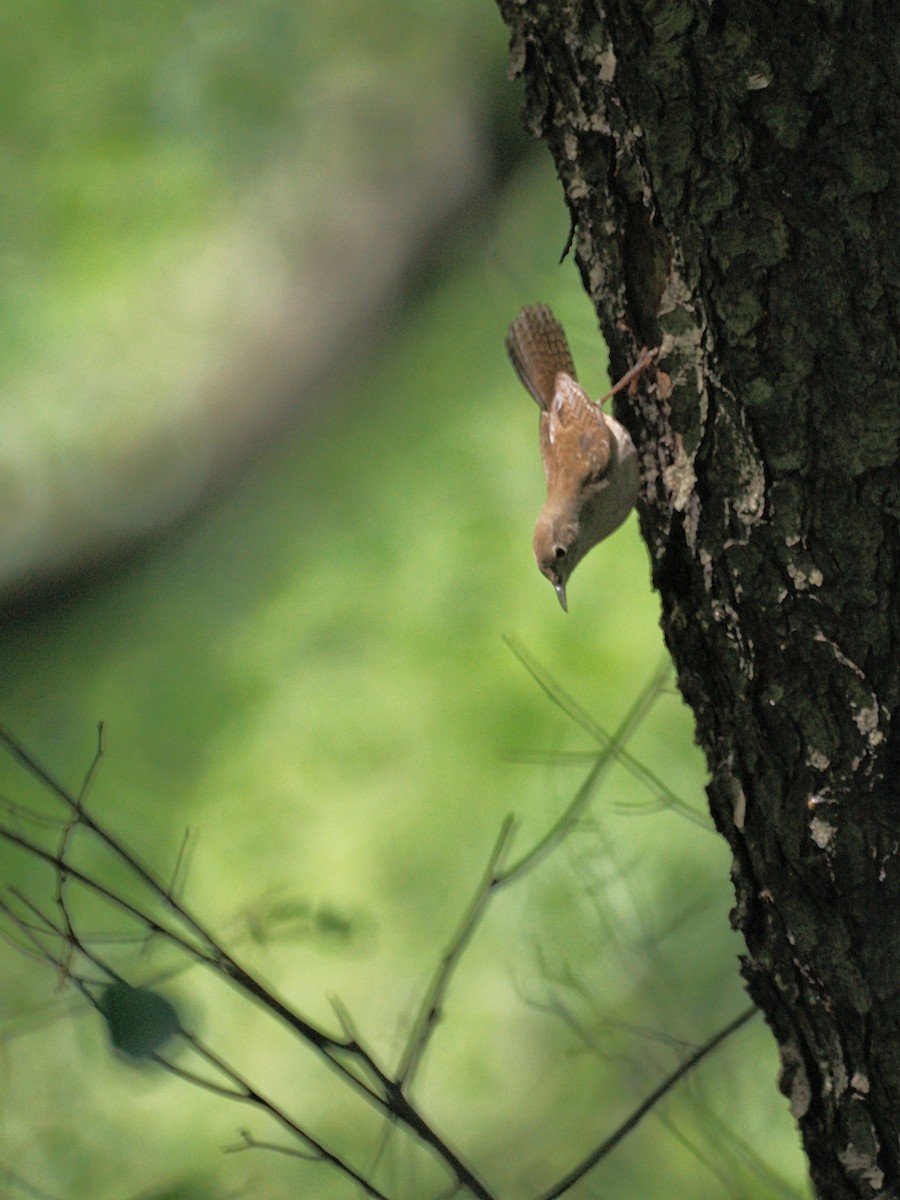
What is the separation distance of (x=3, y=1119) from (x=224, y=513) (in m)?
2.71

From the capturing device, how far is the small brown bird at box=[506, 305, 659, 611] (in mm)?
2414

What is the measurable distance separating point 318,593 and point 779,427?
400 cm

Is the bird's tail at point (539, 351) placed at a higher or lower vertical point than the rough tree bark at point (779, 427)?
→ higher

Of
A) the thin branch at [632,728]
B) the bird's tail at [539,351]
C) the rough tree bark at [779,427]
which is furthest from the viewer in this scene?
the bird's tail at [539,351]

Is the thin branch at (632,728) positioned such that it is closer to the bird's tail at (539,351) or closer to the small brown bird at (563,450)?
the small brown bird at (563,450)

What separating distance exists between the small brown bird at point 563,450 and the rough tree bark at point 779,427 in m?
0.58

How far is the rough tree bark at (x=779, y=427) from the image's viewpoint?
5.06 ft

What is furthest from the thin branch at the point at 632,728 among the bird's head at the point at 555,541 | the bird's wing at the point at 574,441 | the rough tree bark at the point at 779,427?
the rough tree bark at the point at 779,427

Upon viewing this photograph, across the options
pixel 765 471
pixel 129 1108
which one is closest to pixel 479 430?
pixel 129 1108

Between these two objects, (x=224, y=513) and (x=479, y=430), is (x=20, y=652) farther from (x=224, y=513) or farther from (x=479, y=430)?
(x=479, y=430)

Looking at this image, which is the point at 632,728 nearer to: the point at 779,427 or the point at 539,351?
the point at 539,351

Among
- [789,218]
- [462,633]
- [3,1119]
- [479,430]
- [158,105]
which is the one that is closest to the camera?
[789,218]

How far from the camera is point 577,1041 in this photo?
429 cm

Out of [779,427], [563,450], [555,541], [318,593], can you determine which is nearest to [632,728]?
[555,541]
